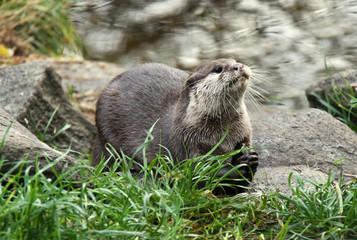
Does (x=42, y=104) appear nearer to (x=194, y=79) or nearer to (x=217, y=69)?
(x=194, y=79)

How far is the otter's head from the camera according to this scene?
12.5 ft

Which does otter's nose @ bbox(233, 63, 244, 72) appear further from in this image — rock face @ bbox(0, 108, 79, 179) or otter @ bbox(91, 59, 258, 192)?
rock face @ bbox(0, 108, 79, 179)

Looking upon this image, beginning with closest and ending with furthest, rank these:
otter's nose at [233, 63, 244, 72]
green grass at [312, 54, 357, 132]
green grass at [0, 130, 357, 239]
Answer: green grass at [0, 130, 357, 239] < otter's nose at [233, 63, 244, 72] < green grass at [312, 54, 357, 132]

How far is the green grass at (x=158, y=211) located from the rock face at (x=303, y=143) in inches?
41.4

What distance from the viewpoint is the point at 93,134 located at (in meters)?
5.70

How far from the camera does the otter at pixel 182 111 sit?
3.85 meters

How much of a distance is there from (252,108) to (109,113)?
8.79 ft

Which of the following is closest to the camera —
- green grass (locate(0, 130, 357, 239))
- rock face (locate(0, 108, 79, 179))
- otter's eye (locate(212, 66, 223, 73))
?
green grass (locate(0, 130, 357, 239))

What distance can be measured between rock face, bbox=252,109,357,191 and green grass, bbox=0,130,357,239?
105 centimetres

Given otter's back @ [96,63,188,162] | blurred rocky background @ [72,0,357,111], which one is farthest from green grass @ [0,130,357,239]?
blurred rocky background @ [72,0,357,111]

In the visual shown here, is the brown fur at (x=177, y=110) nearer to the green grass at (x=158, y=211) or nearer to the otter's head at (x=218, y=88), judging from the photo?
the otter's head at (x=218, y=88)

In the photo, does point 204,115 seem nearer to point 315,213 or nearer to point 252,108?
point 315,213

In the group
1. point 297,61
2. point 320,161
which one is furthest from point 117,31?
point 320,161

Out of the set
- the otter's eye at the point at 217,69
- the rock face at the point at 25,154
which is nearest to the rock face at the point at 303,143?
the otter's eye at the point at 217,69
